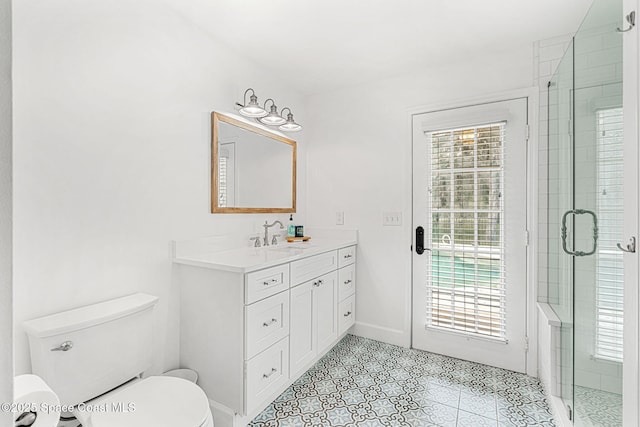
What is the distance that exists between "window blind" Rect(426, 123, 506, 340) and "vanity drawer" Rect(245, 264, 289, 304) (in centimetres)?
126

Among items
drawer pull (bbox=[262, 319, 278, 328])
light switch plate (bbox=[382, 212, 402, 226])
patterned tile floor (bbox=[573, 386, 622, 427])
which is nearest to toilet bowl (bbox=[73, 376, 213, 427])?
drawer pull (bbox=[262, 319, 278, 328])

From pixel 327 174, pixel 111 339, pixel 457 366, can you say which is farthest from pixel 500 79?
pixel 111 339

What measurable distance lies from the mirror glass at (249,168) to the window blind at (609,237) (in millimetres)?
2010

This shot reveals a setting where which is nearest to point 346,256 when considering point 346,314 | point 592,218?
point 346,314

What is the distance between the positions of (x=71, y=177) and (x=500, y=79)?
2.67 m

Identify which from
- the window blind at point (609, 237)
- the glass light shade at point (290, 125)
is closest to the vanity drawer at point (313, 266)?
the glass light shade at point (290, 125)

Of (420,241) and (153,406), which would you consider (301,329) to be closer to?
(153,406)

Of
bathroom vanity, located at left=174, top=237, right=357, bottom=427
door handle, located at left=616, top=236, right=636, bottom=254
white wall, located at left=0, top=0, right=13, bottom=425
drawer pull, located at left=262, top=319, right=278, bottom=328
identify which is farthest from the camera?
drawer pull, located at left=262, top=319, right=278, bottom=328

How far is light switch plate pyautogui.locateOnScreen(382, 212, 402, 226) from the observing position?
8.63 feet

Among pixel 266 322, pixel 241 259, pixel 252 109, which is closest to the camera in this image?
pixel 266 322

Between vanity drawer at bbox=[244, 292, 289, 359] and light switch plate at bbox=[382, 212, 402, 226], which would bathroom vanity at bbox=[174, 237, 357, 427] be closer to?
vanity drawer at bbox=[244, 292, 289, 359]

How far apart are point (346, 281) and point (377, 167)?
3.29 ft

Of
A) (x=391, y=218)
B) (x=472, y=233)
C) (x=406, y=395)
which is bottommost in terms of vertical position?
(x=406, y=395)

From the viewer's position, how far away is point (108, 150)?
1551mm
